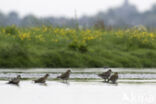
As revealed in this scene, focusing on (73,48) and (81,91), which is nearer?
(81,91)

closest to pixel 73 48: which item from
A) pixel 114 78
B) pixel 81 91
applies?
pixel 114 78

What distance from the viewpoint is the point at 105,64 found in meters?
20.8

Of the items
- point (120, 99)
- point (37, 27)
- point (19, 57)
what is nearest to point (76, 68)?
point (19, 57)

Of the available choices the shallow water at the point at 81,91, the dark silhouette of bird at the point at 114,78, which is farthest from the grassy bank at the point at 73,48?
the dark silhouette of bird at the point at 114,78

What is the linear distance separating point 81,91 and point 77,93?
0.40m

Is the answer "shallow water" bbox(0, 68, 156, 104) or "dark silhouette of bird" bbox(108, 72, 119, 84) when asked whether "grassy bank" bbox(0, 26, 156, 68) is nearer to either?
"shallow water" bbox(0, 68, 156, 104)

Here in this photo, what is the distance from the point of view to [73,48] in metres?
21.8

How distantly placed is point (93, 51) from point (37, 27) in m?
4.93

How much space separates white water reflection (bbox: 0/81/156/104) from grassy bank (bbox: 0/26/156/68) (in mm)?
5592

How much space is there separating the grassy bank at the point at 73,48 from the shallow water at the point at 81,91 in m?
3.83

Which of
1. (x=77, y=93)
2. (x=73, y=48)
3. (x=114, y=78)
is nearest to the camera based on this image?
(x=77, y=93)

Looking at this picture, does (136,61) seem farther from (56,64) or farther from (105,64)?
(56,64)

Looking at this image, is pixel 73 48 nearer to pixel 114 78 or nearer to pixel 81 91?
pixel 114 78

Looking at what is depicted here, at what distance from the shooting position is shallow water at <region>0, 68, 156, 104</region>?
11.0 m
